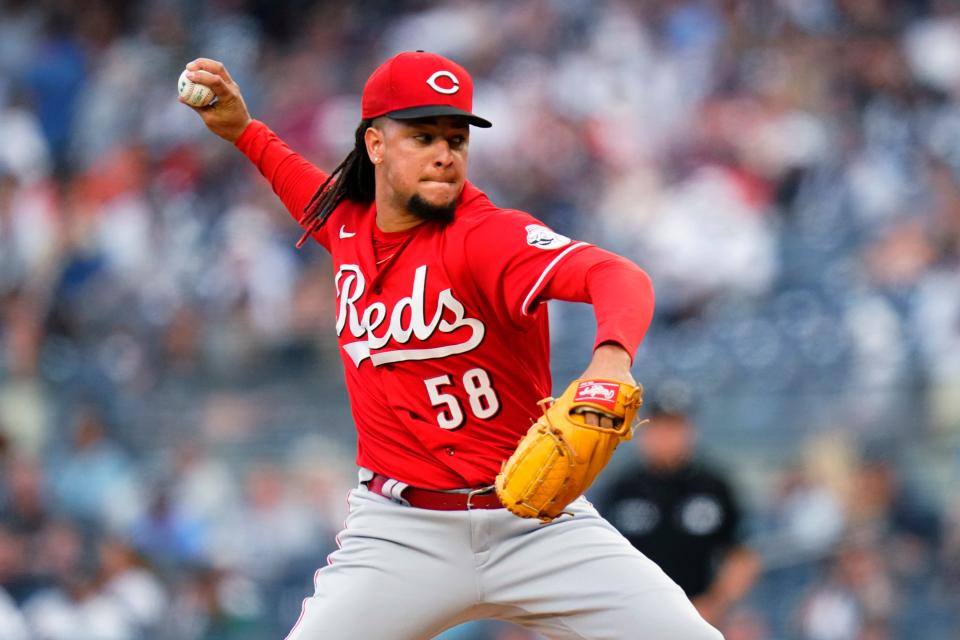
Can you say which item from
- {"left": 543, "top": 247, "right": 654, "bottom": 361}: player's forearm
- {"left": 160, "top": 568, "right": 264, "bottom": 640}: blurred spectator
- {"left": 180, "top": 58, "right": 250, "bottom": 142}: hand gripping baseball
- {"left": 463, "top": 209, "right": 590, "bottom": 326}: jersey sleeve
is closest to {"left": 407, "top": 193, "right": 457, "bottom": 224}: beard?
{"left": 463, "top": 209, "right": 590, "bottom": 326}: jersey sleeve

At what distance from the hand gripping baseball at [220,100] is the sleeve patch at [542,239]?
131cm

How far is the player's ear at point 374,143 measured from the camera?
390 cm

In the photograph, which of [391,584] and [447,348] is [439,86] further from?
[391,584]

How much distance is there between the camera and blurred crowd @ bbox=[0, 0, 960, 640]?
27.0ft

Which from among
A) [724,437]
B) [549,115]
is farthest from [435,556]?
[549,115]

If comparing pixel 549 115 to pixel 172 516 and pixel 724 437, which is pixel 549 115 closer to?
pixel 724 437

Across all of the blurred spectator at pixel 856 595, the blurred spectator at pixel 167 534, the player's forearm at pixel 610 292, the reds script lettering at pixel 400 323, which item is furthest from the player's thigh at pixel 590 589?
the blurred spectator at pixel 167 534

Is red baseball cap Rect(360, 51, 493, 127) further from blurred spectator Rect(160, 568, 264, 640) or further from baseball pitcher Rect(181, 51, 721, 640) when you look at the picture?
blurred spectator Rect(160, 568, 264, 640)

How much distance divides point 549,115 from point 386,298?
22.6 ft

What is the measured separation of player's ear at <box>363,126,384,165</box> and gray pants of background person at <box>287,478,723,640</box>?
90 cm

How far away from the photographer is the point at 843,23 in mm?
10859

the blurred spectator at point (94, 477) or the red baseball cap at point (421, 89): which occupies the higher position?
the blurred spectator at point (94, 477)

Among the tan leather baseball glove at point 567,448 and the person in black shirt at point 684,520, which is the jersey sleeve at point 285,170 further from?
the person in black shirt at point 684,520

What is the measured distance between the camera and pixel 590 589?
3.61 meters
